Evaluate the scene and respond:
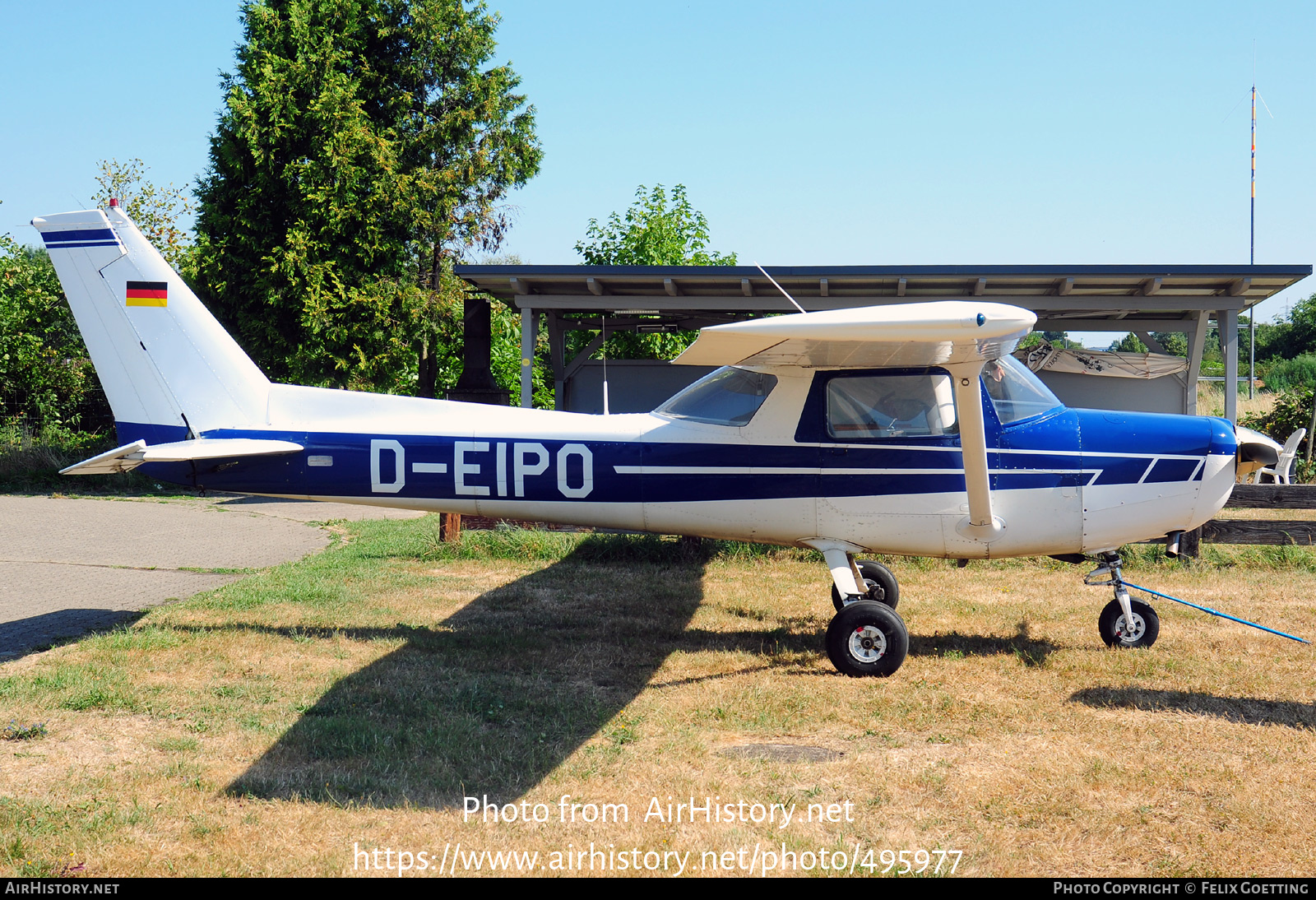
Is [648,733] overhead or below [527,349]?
below

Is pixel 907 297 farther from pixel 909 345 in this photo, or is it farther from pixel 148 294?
pixel 148 294

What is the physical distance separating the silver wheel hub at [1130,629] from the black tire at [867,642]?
1.66 m

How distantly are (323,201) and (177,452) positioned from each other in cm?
1441

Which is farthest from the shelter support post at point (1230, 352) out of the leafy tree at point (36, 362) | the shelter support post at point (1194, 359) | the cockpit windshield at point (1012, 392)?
the leafy tree at point (36, 362)

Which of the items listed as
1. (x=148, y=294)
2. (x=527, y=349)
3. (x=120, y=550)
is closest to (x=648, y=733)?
(x=148, y=294)

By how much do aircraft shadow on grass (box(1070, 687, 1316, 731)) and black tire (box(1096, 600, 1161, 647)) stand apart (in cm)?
96

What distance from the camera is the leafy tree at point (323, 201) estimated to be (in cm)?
1884

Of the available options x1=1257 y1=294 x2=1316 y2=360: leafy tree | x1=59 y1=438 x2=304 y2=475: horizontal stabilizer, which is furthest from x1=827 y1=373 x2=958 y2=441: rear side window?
x1=1257 y1=294 x2=1316 y2=360: leafy tree

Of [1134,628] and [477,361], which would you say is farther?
[477,361]

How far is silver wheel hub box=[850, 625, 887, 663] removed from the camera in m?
5.67

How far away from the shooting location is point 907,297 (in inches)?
474

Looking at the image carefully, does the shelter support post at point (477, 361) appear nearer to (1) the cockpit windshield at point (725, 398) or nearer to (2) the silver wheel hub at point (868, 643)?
(1) the cockpit windshield at point (725, 398)

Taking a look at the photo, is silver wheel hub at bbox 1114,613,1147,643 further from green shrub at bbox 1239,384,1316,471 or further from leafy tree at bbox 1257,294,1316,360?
leafy tree at bbox 1257,294,1316,360

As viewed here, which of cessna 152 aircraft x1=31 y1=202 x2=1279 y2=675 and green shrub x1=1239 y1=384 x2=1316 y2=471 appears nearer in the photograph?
cessna 152 aircraft x1=31 y1=202 x2=1279 y2=675
